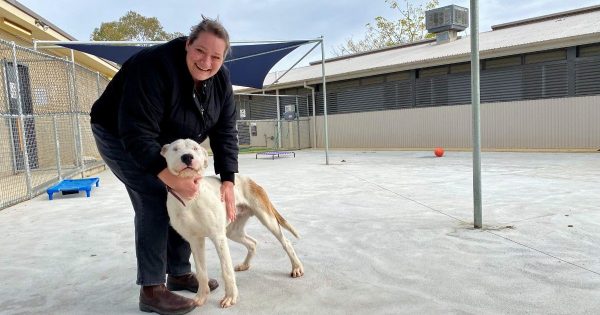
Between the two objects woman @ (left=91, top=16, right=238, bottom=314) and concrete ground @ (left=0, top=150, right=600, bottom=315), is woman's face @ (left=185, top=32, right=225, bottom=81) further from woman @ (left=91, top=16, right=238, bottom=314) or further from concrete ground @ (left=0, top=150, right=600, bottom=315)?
concrete ground @ (left=0, top=150, right=600, bottom=315)

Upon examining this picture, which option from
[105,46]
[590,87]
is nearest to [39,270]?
[105,46]

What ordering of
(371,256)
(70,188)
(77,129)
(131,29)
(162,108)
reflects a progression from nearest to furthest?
(162,108) → (371,256) → (70,188) → (77,129) → (131,29)

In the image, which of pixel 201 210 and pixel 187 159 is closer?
pixel 187 159

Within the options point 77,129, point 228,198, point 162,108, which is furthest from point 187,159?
point 77,129

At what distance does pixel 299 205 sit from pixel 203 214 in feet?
10.1

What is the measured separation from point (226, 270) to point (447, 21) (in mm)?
17988

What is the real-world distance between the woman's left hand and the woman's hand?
1.02 feet

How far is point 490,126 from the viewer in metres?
14.1

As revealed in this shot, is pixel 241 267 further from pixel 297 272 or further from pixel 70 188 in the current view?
pixel 70 188

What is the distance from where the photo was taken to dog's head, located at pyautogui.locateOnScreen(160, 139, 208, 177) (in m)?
2.04

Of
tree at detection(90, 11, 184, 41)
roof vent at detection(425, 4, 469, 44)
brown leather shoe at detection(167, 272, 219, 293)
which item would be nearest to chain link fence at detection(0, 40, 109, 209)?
brown leather shoe at detection(167, 272, 219, 293)

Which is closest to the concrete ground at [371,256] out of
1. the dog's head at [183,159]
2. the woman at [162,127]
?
the woman at [162,127]

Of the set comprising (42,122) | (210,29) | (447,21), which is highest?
(447,21)

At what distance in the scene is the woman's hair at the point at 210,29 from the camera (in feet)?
6.95
